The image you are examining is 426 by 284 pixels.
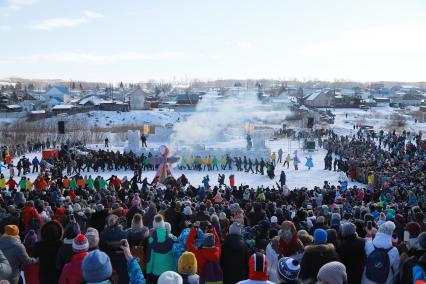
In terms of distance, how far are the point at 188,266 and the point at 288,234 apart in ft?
5.67

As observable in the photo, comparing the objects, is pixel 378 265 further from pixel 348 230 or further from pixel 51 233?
pixel 51 233

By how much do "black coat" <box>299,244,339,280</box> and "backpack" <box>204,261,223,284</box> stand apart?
102 cm

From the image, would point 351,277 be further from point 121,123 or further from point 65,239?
point 121,123

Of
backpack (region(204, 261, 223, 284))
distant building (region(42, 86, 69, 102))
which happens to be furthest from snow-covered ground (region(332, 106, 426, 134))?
distant building (region(42, 86, 69, 102))

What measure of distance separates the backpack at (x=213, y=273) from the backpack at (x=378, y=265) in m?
1.78

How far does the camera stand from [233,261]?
6.12 meters

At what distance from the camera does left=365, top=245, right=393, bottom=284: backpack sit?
5.65 metres

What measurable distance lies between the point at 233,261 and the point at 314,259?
119 cm

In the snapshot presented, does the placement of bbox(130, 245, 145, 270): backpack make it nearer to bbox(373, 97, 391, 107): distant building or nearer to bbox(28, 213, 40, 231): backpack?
bbox(28, 213, 40, 231): backpack

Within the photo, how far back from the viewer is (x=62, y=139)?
158 feet

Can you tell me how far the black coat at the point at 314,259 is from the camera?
5.30 meters

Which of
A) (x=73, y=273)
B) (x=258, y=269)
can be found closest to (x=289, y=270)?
(x=258, y=269)

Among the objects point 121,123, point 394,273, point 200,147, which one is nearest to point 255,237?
point 394,273

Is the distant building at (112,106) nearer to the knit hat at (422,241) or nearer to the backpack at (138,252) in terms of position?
the backpack at (138,252)
